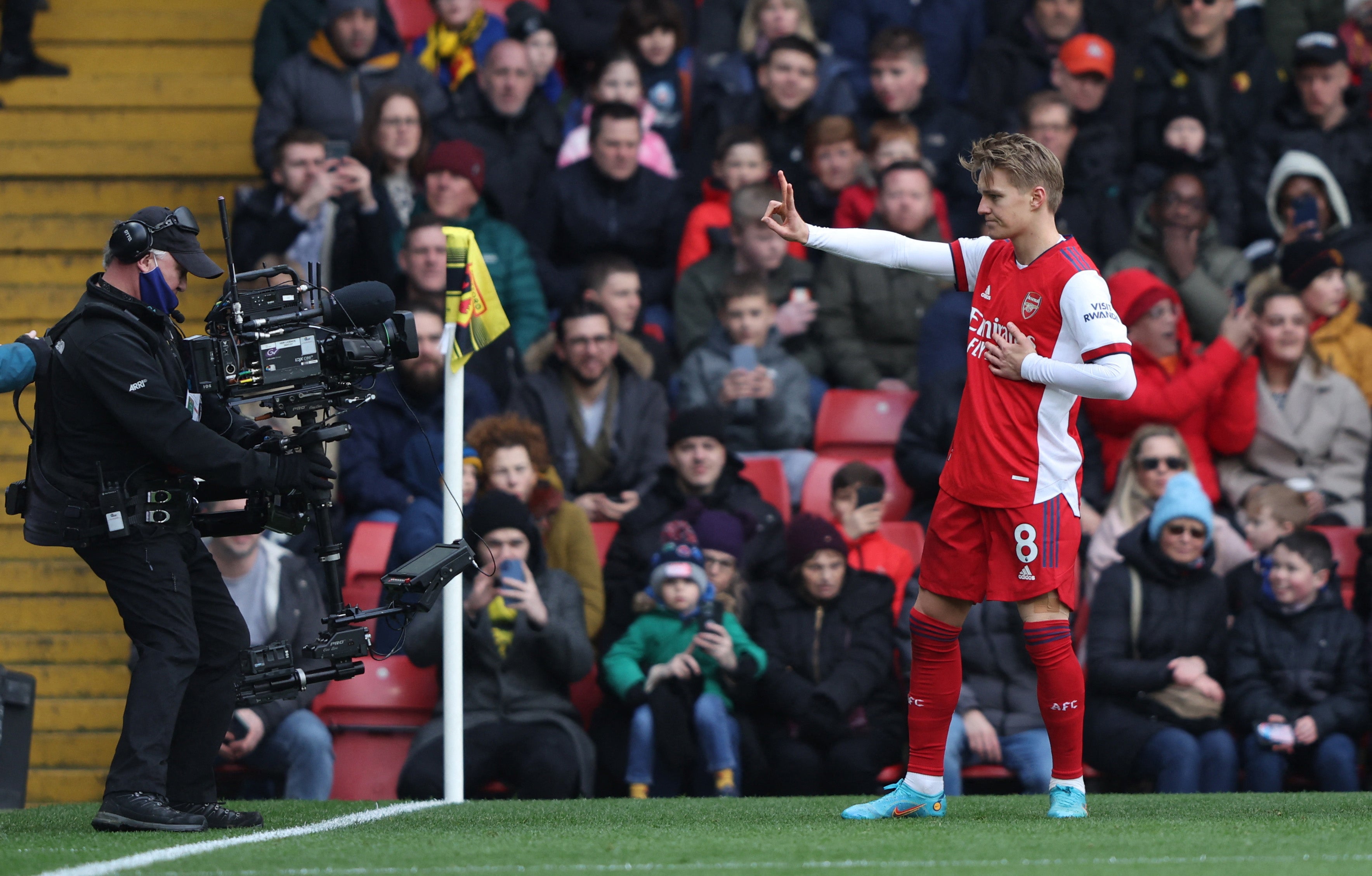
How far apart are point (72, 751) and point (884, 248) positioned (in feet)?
17.2

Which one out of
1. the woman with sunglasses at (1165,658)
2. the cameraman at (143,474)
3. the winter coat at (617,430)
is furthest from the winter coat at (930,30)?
the cameraman at (143,474)

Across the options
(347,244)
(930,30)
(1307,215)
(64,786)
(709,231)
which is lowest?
(64,786)

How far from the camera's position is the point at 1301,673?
26.6 feet

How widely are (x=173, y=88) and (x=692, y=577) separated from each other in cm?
581

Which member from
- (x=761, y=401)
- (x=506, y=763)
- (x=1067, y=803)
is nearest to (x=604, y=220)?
(x=761, y=401)

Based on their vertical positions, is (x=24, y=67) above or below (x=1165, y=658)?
above

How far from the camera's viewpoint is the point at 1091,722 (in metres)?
8.09

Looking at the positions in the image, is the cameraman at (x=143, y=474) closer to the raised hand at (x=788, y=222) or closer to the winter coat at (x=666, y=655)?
the raised hand at (x=788, y=222)

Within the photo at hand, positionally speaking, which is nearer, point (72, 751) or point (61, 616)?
point (72, 751)

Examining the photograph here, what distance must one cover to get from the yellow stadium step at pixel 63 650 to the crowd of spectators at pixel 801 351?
134 centimetres

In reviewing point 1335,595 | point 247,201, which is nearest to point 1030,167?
point 1335,595

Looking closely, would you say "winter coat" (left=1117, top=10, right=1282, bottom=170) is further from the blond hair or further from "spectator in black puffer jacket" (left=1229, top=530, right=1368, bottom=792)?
the blond hair

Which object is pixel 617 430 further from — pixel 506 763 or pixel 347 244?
pixel 506 763

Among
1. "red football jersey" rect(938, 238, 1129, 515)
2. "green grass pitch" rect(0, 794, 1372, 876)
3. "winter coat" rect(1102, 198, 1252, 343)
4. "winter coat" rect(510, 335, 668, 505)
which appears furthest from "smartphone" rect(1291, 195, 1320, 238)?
"red football jersey" rect(938, 238, 1129, 515)
